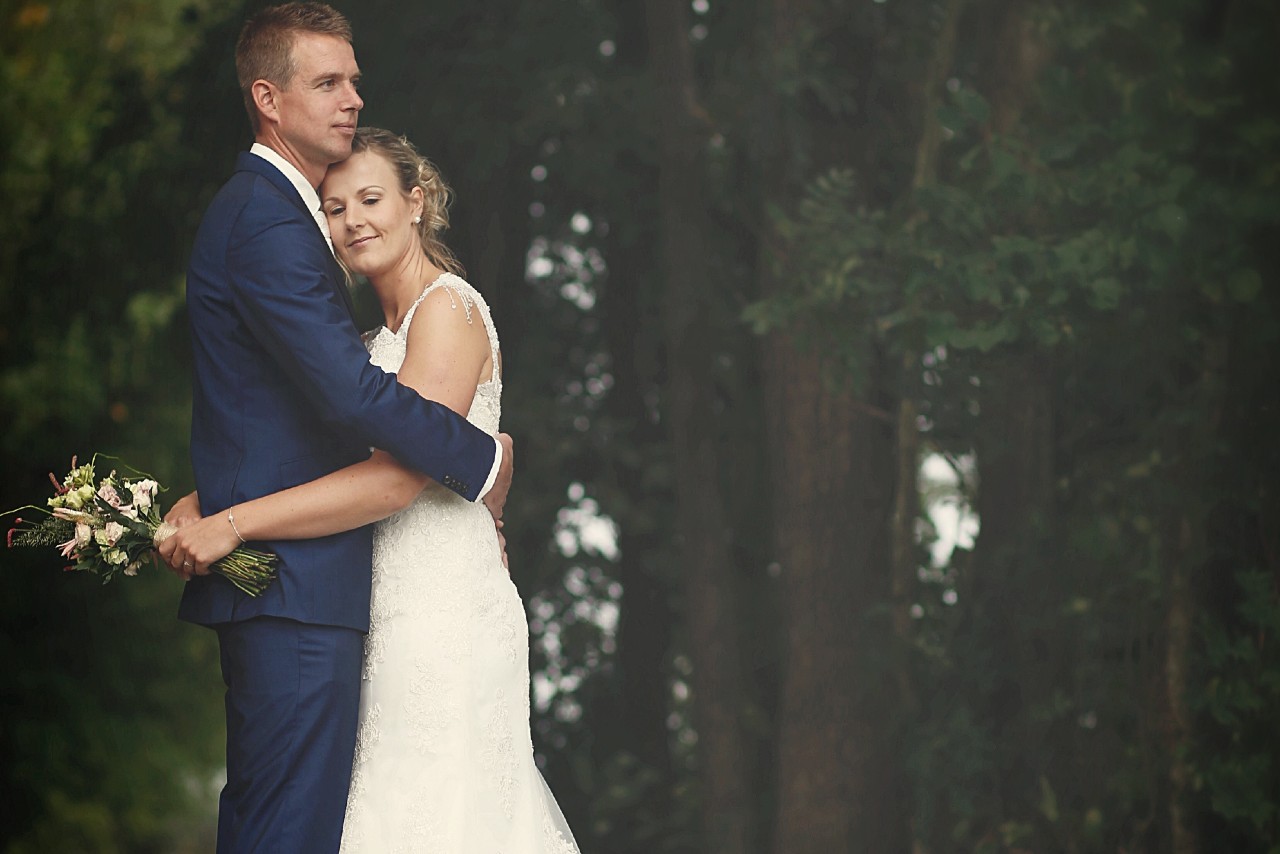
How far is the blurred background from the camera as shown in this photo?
4469 mm

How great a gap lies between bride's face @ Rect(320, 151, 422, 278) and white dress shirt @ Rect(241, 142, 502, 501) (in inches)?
3.6

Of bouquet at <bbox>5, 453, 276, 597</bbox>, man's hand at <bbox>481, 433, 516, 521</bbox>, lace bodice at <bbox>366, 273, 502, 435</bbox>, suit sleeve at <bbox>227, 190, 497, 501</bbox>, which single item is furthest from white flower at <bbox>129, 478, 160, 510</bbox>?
man's hand at <bbox>481, 433, 516, 521</bbox>

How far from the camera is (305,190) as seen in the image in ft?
7.63

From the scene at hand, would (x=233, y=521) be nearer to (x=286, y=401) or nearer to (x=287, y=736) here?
(x=286, y=401)

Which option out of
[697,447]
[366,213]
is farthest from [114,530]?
[697,447]

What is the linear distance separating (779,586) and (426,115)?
6.34 feet

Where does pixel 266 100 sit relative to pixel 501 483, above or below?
above

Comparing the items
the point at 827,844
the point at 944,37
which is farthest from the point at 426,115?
the point at 827,844

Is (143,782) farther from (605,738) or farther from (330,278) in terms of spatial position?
(330,278)

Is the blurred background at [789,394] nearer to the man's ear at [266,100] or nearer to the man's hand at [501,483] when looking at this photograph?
the man's hand at [501,483]

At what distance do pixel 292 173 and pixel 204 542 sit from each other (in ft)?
1.84

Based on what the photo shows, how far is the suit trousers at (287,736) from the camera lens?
2168mm

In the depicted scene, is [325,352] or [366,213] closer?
[325,352]

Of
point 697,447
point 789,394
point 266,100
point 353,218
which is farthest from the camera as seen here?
point 697,447
